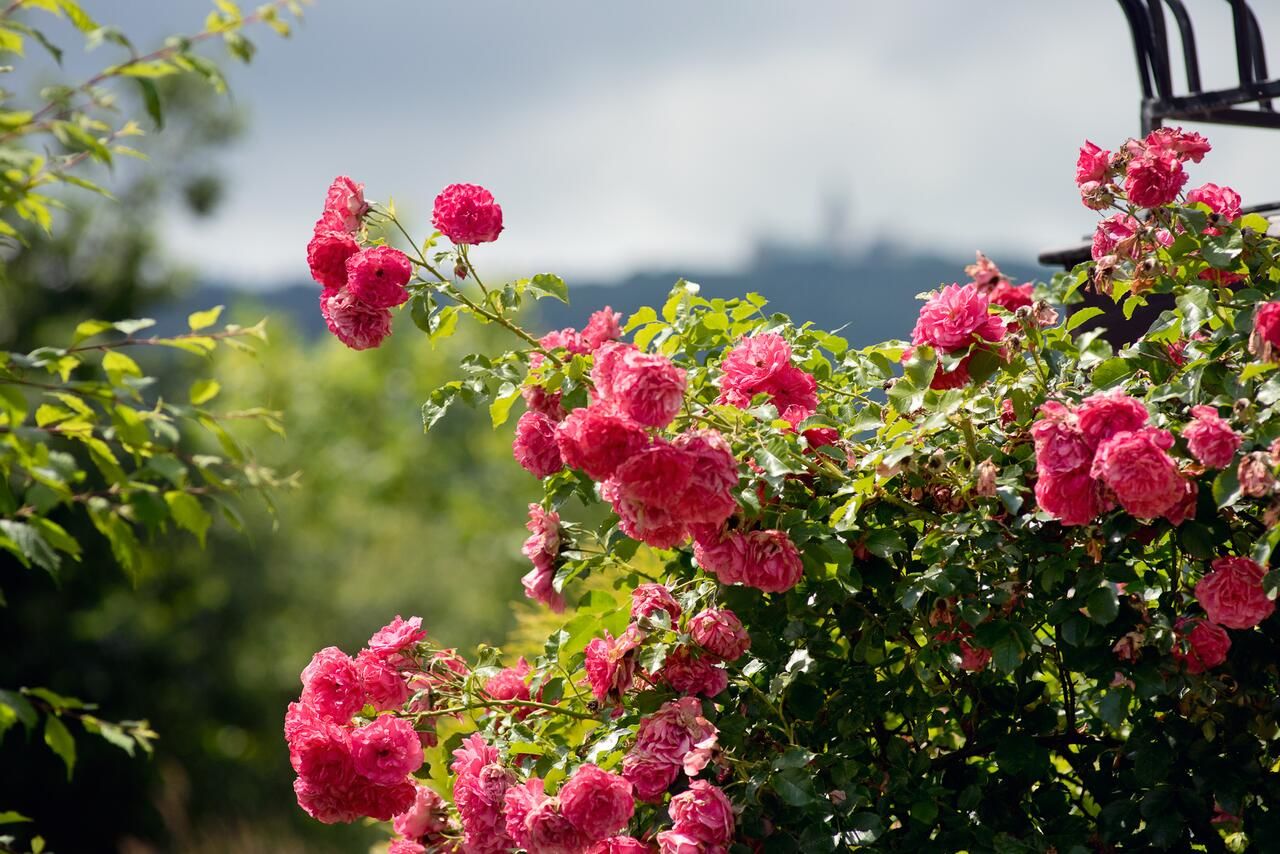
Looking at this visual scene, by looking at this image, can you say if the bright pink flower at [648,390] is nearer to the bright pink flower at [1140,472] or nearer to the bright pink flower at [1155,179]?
the bright pink flower at [1140,472]

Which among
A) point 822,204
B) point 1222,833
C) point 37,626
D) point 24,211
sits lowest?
point 822,204

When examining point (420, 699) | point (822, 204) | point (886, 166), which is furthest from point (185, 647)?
point (886, 166)

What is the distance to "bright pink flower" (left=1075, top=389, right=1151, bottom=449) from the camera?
151 centimetres

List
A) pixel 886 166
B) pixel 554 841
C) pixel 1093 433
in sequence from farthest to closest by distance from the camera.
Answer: pixel 886 166, pixel 554 841, pixel 1093 433

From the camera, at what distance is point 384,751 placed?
5.87 ft

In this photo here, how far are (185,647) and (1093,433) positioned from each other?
10.2 m

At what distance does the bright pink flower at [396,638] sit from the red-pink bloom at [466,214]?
577mm

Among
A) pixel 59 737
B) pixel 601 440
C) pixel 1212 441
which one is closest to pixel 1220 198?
pixel 1212 441

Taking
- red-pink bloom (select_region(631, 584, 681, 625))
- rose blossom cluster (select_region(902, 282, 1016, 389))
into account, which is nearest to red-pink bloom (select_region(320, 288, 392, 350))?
red-pink bloom (select_region(631, 584, 681, 625))

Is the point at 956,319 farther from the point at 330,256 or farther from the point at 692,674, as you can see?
the point at 330,256

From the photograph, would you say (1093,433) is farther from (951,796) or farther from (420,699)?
(420,699)

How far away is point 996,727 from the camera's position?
1.85m

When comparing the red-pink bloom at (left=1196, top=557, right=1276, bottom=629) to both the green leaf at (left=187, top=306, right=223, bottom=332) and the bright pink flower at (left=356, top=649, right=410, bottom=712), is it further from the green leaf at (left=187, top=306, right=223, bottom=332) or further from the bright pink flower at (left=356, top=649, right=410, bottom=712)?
the green leaf at (left=187, top=306, right=223, bottom=332)

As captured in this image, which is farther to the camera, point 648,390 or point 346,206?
point 346,206
